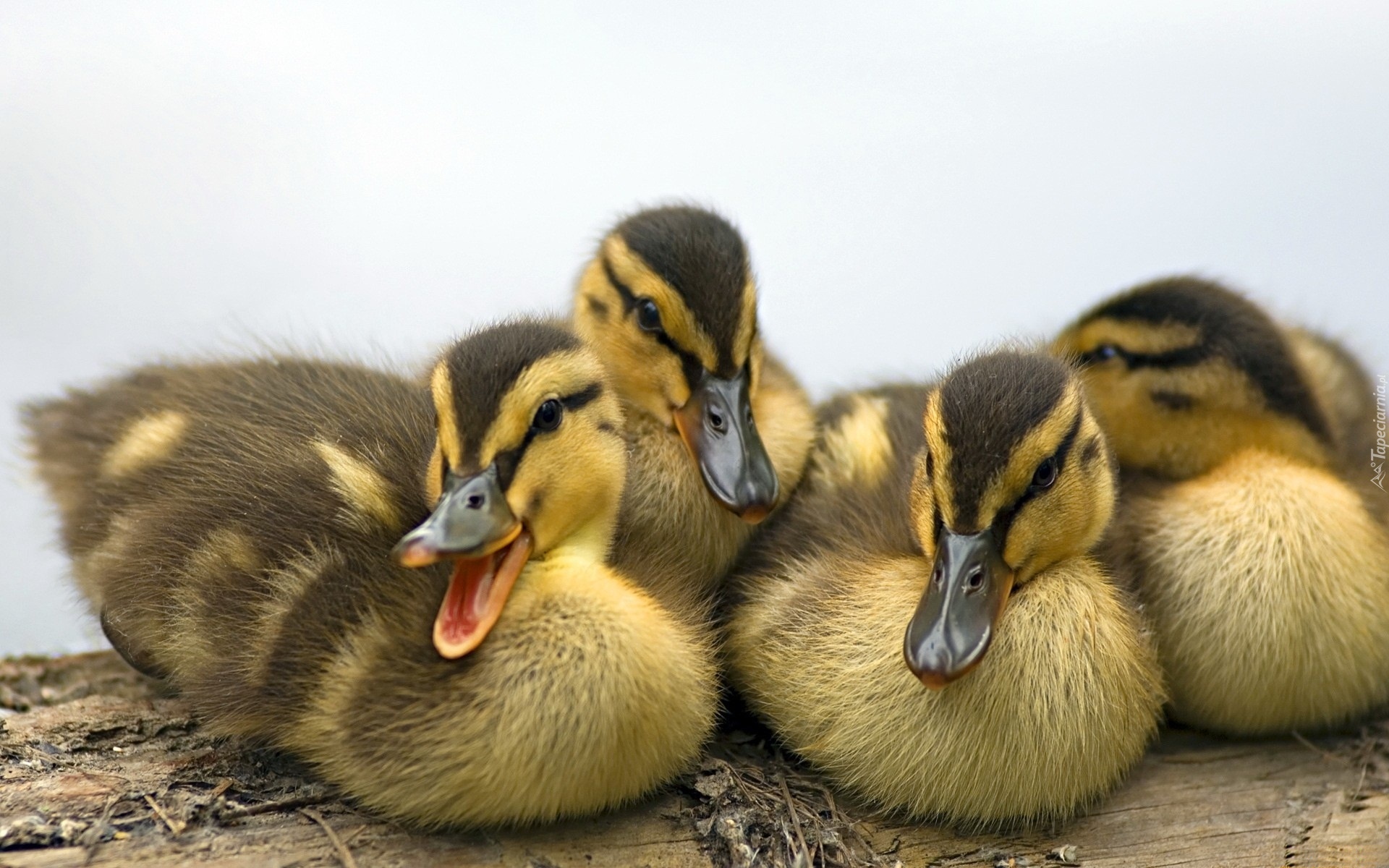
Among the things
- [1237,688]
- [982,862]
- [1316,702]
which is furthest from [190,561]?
[1316,702]

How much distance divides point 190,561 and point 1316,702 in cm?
163

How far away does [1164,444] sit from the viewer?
6.57 feet

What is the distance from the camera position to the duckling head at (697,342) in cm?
169

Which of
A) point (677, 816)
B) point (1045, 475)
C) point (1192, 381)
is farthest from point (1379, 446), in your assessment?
point (677, 816)

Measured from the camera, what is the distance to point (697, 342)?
5.71ft

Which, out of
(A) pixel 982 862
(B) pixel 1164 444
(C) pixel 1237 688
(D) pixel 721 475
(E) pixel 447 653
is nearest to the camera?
(E) pixel 447 653

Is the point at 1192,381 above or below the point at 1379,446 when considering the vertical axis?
above

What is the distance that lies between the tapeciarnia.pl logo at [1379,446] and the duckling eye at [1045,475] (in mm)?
788

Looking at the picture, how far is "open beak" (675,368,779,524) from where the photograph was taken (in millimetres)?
1646

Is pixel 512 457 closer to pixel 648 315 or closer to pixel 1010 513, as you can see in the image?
pixel 648 315

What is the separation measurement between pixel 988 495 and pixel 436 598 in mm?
670

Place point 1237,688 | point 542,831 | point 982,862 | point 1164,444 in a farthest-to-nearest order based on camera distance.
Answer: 1. point 1164,444
2. point 1237,688
3. point 982,862
4. point 542,831

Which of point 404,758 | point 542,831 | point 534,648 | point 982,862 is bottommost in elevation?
point 982,862

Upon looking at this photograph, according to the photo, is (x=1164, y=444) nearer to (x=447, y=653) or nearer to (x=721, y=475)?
(x=721, y=475)
